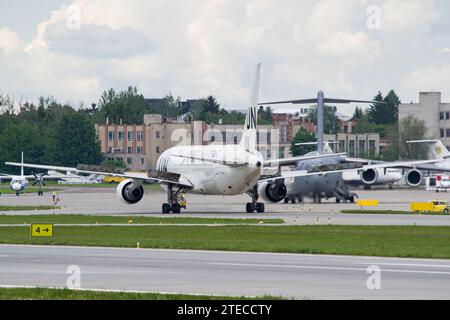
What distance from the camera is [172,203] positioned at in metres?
76.4

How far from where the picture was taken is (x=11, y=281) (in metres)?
31.5

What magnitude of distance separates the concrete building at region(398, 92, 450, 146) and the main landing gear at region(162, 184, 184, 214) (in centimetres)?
12119

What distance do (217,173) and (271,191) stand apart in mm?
6861

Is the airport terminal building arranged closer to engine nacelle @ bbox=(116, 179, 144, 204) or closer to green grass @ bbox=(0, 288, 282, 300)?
engine nacelle @ bbox=(116, 179, 144, 204)

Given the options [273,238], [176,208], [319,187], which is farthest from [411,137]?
[273,238]

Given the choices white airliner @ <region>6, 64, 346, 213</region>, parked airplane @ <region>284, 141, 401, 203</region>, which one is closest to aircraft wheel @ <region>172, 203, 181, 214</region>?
white airliner @ <region>6, 64, 346, 213</region>

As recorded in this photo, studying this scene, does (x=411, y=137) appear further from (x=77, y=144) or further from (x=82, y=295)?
(x=82, y=295)

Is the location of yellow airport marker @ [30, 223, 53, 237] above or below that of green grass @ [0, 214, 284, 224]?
below

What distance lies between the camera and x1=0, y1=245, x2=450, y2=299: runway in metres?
28.9

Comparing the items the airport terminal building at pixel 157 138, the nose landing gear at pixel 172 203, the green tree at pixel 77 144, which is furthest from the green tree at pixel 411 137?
the nose landing gear at pixel 172 203

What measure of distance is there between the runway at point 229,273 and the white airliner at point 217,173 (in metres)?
29.0

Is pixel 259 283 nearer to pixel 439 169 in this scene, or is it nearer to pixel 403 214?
pixel 403 214

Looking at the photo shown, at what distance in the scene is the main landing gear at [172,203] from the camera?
248ft

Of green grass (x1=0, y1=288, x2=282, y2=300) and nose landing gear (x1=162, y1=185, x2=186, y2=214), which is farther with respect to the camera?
nose landing gear (x1=162, y1=185, x2=186, y2=214)
